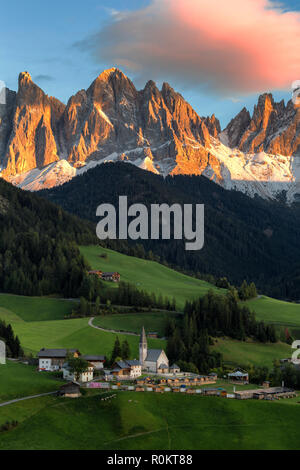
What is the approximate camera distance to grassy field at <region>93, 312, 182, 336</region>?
566 feet

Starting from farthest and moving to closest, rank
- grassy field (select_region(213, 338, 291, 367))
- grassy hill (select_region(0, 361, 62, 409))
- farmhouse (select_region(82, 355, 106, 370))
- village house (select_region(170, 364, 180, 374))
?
grassy field (select_region(213, 338, 291, 367)) → farmhouse (select_region(82, 355, 106, 370)) → village house (select_region(170, 364, 180, 374)) → grassy hill (select_region(0, 361, 62, 409))

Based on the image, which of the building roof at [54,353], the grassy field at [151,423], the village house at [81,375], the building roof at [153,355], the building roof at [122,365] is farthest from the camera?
the building roof at [153,355]

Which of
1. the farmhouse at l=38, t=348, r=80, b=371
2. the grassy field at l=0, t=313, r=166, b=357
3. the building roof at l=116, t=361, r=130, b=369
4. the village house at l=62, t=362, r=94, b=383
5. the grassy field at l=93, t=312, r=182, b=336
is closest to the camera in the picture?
the village house at l=62, t=362, r=94, b=383

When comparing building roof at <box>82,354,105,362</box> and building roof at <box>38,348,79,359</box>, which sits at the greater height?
building roof at <box>38,348,79,359</box>

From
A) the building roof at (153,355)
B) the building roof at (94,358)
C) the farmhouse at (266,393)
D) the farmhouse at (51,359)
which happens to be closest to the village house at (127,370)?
the building roof at (153,355)

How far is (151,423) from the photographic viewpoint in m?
90.4

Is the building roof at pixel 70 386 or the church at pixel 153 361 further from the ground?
the church at pixel 153 361

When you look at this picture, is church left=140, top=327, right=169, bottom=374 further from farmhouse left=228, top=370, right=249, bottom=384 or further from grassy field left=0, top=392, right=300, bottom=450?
grassy field left=0, top=392, right=300, bottom=450

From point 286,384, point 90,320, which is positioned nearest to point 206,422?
point 286,384

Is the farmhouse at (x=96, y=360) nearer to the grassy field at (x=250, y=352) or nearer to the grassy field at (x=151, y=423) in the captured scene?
the grassy field at (x=151, y=423)

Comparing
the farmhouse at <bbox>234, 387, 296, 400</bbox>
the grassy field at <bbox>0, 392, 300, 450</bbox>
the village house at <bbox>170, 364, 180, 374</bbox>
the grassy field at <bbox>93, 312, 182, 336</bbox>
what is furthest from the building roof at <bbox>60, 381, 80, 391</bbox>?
the grassy field at <bbox>93, 312, 182, 336</bbox>

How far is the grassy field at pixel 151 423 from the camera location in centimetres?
8538

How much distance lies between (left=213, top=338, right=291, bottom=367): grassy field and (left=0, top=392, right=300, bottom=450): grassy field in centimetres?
4914

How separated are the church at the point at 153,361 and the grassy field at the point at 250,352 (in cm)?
2220
